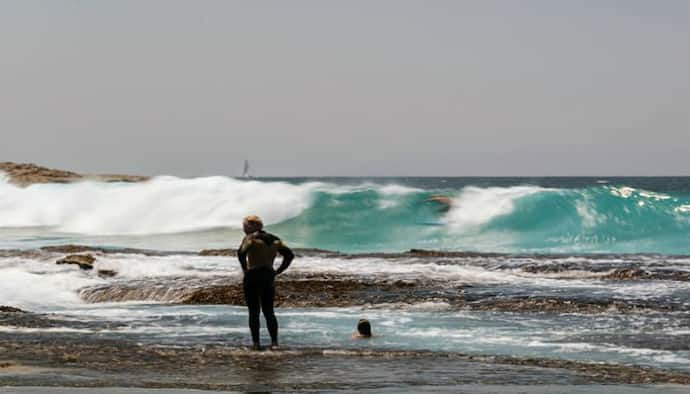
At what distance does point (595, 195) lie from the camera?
2397 inches

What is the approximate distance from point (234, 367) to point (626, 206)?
48.8 m

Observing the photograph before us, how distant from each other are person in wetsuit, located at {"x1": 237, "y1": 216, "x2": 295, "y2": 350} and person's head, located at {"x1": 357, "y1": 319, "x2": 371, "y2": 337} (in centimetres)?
144

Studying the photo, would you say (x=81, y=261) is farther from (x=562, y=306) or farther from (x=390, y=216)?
(x=390, y=216)

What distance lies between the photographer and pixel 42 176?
263 feet

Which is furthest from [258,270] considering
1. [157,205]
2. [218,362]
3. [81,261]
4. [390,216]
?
[157,205]

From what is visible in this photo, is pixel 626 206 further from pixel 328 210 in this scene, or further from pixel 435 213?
pixel 328 210

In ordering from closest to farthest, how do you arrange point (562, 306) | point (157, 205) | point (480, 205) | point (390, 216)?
point (562, 306), point (480, 205), point (390, 216), point (157, 205)

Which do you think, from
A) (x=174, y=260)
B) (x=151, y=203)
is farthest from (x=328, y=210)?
(x=174, y=260)

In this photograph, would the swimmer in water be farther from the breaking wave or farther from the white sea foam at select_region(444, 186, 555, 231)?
the white sea foam at select_region(444, 186, 555, 231)

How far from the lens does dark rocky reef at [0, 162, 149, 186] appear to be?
77562 mm

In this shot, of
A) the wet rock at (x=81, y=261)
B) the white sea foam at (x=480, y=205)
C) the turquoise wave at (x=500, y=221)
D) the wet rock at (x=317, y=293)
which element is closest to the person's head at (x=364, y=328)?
the wet rock at (x=317, y=293)

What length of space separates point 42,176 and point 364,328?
67857 mm

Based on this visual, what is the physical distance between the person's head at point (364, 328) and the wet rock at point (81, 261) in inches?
488

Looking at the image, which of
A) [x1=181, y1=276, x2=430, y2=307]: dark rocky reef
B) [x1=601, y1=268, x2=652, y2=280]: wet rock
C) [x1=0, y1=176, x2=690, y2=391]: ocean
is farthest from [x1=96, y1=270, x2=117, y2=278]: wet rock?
[x1=601, y1=268, x2=652, y2=280]: wet rock
